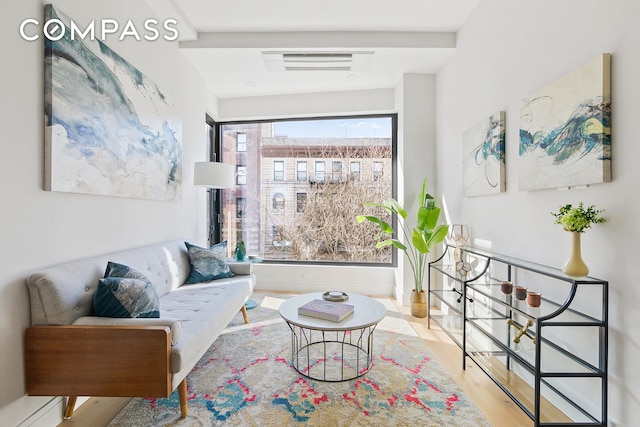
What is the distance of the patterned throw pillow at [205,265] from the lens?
321cm

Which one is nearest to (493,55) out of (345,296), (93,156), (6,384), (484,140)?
(484,140)

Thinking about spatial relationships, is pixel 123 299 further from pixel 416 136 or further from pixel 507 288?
pixel 416 136

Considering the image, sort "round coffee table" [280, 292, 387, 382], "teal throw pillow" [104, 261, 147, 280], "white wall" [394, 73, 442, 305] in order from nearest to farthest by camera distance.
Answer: "teal throw pillow" [104, 261, 147, 280] < "round coffee table" [280, 292, 387, 382] < "white wall" [394, 73, 442, 305]

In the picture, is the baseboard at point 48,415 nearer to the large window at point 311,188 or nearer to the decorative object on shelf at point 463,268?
the decorative object on shelf at point 463,268

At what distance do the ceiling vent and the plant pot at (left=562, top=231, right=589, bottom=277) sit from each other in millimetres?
2746

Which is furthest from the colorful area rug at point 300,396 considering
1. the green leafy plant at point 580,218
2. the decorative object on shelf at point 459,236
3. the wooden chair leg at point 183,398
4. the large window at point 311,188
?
the large window at point 311,188

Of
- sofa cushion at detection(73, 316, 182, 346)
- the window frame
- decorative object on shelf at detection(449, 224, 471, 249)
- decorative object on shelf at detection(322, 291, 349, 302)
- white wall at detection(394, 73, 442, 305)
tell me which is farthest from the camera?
the window frame

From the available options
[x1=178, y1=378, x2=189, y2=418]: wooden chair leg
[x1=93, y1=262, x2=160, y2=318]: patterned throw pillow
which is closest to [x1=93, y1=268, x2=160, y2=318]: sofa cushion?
[x1=93, y1=262, x2=160, y2=318]: patterned throw pillow

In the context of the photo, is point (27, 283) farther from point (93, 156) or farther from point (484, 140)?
point (484, 140)

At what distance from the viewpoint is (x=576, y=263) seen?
1.69 meters

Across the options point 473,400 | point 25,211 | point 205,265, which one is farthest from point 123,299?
point 473,400

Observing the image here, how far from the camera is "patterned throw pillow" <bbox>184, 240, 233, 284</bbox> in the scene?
3.21 m

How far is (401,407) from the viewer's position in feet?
6.48

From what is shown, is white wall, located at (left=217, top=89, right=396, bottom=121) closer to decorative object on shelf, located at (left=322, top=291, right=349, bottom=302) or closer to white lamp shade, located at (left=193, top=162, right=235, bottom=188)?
white lamp shade, located at (left=193, top=162, right=235, bottom=188)
